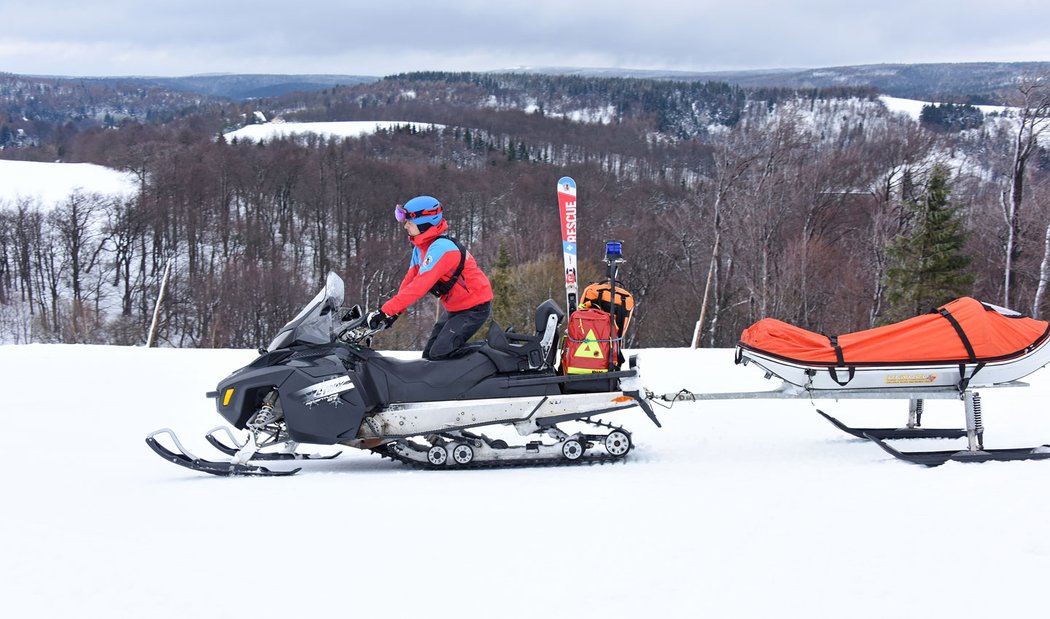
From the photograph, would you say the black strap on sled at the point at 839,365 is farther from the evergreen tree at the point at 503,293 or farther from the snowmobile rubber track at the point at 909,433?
the evergreen tree at the point at 503,293

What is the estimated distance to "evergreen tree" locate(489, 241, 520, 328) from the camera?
121 ft

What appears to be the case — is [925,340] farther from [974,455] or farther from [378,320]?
[378,320]

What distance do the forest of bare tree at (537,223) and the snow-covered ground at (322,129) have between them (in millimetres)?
6146

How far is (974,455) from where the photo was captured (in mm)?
5367

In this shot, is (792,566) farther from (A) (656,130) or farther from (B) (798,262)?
(A) (656,130)

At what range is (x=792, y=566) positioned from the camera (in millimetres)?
3480

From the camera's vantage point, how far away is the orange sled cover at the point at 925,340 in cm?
554

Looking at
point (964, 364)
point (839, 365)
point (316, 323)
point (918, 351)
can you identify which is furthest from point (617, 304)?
point (964, 364)

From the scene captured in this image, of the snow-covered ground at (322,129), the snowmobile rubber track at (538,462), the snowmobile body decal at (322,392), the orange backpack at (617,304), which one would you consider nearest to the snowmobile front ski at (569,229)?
the orange backpack at (617,304)

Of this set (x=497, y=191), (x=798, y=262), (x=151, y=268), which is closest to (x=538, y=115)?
(x=497, y=191)

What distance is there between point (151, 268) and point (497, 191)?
3228cm

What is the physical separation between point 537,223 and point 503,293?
71.6 feet

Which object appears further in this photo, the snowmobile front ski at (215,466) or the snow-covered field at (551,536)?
the snowmobile front ski at (215,466)

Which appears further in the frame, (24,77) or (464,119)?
(24,77)
